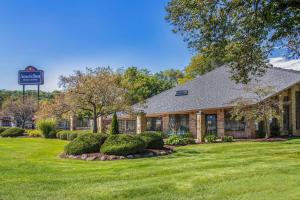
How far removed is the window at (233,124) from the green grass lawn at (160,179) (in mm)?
12979

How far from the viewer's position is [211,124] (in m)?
31.0

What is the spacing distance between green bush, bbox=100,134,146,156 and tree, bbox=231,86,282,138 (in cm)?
969

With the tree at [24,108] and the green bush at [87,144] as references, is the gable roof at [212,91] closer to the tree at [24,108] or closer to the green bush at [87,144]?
the green bush at [87,144]

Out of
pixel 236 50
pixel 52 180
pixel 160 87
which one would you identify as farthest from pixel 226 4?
pixel 160 87

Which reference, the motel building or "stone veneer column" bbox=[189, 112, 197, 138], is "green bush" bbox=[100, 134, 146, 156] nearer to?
the motel building

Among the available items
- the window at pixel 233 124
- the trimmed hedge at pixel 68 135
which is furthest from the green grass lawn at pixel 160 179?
the trimmed hedge at pixel 68 135

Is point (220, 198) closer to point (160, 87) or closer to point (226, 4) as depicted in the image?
point (226, 4)

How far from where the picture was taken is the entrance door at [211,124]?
3067 centimetres

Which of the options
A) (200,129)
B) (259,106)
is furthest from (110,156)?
(259,106)

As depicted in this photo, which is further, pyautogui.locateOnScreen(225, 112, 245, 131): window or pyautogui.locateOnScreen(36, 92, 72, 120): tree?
pyautogui.locateOnScreen(225, 112, 245, 131): window

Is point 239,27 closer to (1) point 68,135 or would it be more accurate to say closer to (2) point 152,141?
(2) point 152,141

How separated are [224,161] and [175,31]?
5.42 metres

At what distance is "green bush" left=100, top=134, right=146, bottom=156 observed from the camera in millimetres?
17469

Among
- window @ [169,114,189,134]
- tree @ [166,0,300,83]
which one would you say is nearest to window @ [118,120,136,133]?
window @ [169,114,189,134]
